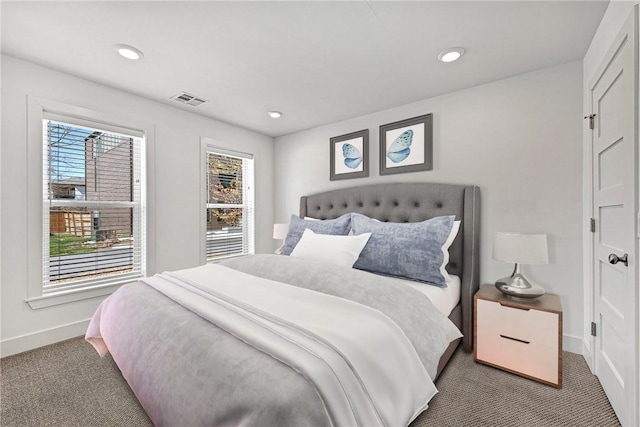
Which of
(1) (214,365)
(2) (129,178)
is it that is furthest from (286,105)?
(1) (214,365)

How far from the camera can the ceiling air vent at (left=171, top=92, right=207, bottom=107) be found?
2701 millimetres

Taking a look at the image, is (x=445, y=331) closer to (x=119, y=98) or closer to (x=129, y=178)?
(x=129, y=178)

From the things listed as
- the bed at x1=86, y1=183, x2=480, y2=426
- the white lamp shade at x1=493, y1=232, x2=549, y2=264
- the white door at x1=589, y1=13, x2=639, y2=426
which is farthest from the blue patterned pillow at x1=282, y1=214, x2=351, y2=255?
the white door at x1=589, y1=13, x2=639, y2=426

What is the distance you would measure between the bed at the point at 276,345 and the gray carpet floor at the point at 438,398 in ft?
0.73

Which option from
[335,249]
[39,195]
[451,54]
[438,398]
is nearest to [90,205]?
[39,195]

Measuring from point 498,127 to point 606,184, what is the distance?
37.2 inches

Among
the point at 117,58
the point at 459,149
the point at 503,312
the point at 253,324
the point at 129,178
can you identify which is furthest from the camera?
the point at 129,178

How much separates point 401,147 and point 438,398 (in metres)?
2.23

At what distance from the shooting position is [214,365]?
92cm

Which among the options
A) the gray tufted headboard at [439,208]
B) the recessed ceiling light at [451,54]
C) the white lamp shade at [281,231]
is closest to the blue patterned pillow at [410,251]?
the gray tufted headboard at [439,208]

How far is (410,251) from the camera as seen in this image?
201 centimetres

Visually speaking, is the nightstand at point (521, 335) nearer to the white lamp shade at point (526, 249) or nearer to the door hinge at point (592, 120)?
the white lamp shade at point (526, 249)

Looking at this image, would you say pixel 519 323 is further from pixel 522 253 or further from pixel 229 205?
pixel 229 205

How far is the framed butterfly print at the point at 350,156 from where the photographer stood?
3.16 m
